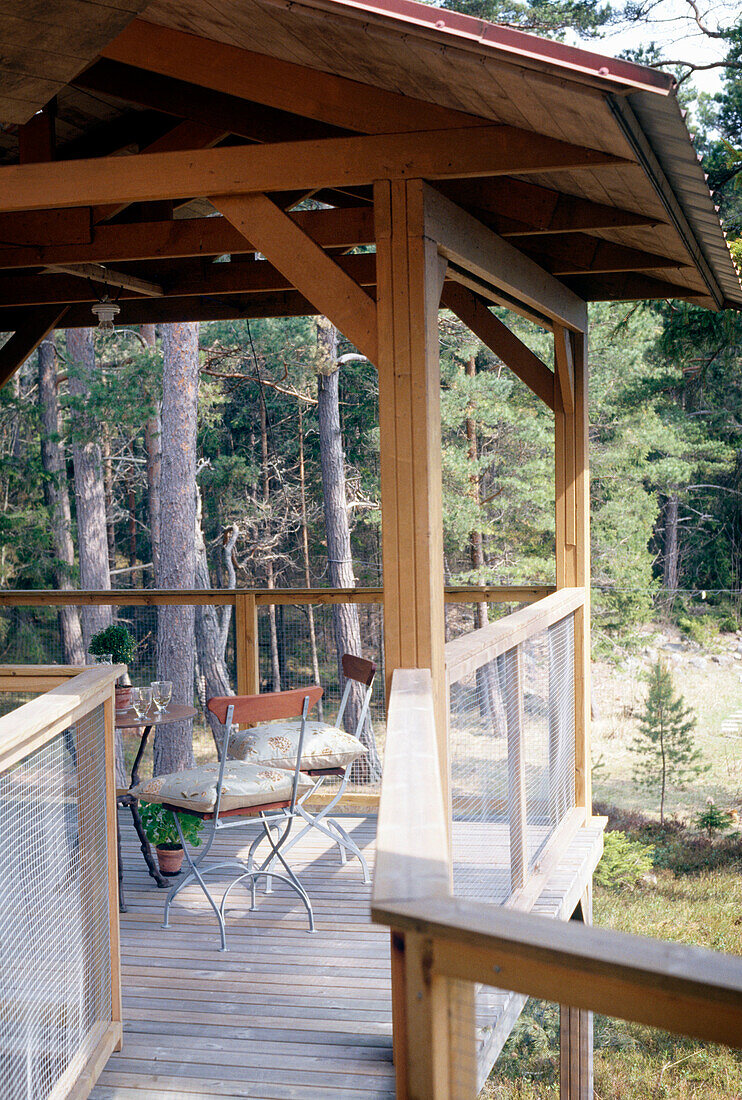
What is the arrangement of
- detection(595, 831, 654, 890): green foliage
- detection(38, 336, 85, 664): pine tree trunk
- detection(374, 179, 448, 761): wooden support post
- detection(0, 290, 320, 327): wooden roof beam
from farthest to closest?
detection(38, 336, 85, 664): pine tree trunk, detection(595, 831, 654, 890): green foliage, detection(0, 290, 320, 327): wooden roof beam, detection(374, 179, 448, 761): wooden support post

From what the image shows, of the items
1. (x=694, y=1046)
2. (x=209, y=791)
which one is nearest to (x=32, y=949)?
(x=209, y=791)

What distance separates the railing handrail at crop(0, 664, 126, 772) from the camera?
7.52ft

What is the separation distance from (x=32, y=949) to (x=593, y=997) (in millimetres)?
1843

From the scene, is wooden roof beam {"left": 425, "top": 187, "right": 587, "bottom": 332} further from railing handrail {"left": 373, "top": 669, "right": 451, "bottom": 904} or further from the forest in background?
the forest in background

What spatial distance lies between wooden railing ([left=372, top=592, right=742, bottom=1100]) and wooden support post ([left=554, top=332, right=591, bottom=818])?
13.6 ft

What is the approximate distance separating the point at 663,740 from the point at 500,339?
35.3 ft

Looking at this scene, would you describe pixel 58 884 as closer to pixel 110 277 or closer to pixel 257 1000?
pixel 257 1000

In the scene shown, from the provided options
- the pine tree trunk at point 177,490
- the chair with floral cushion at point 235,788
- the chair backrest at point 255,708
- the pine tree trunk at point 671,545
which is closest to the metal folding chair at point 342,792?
the chair with floral cushion at point 235,788

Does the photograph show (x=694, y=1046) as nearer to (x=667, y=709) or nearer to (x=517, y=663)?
(x=667, y=709)

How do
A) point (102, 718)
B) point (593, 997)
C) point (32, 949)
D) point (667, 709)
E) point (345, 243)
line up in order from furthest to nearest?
point (667, 709)
point (345, 243)
point (102, 718)
point (32, 949)
point (593, 997)

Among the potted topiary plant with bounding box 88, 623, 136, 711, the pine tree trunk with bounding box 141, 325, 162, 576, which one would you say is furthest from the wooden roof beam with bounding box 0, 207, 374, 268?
the pine tree trunk with bounding box 141, 325, 162, 576

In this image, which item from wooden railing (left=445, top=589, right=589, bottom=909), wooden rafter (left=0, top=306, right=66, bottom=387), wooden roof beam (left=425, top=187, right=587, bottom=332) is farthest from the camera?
wooden rafter (left=0, top=306, right=66, bottom=387)

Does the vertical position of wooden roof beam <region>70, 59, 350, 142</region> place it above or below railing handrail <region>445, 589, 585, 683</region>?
above

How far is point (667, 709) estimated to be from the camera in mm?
14016
